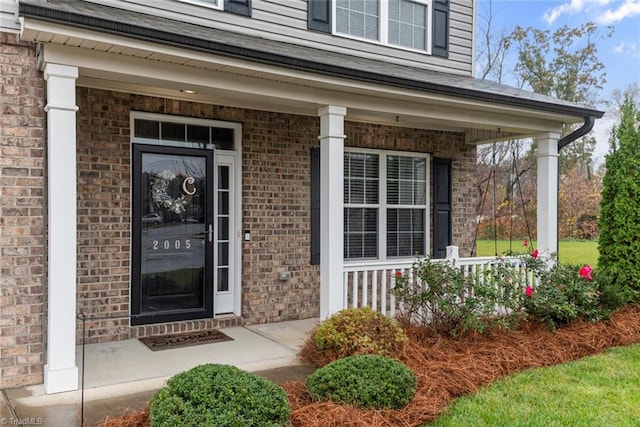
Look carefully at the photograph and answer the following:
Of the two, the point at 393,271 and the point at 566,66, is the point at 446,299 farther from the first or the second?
the point at 566,66

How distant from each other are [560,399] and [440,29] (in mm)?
5942

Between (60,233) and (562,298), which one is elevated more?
(60,233)

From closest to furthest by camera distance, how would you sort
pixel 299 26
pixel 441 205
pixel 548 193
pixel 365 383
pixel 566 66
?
pixel 365 383 → pixel 299 26 → pixel 548 193 → pixel 441 205 → pixel 566 66

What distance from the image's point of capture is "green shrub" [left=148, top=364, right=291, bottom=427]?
2.94m

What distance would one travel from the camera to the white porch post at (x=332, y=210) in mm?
5422

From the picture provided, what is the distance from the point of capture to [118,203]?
5613 mm

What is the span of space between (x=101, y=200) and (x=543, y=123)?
18.4ft

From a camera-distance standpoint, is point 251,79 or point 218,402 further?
point 251,79

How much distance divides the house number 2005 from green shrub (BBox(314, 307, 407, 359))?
1.94m

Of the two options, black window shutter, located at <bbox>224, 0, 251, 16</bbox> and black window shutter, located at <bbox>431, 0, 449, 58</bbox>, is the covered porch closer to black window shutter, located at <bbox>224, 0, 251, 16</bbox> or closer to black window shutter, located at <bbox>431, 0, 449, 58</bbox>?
black window shutter, located at <bbox>431, 0, 449, 58</bbox>

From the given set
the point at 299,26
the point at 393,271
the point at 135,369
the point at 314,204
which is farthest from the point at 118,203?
the point at 299,26

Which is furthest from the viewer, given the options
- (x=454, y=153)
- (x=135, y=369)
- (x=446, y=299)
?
Result: (x=454, y=153)

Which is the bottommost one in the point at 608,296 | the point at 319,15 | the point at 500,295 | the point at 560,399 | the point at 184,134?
the point at 560,399

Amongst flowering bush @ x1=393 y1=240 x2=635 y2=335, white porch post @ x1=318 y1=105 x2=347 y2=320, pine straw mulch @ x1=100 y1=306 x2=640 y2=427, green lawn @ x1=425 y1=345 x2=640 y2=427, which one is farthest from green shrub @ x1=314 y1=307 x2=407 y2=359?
green lawn @ x1=425 y1=345 x2=640 y2=427
